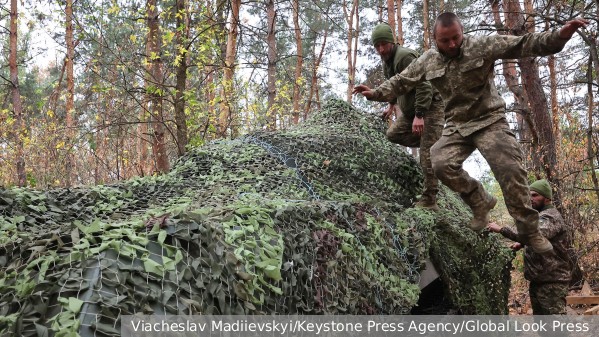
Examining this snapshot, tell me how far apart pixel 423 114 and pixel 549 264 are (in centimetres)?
207

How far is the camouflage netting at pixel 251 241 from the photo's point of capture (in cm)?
197

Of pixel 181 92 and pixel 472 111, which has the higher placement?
pixel 181 92

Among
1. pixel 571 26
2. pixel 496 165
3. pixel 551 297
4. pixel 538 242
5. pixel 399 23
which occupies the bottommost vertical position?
pixel 551 297

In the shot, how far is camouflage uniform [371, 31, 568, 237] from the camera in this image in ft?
14.5

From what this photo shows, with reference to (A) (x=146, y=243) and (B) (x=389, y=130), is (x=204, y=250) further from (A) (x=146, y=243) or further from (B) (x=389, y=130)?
(B) (x=389, y=130)

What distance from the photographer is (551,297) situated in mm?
5418

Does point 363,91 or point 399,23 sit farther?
point 399,23

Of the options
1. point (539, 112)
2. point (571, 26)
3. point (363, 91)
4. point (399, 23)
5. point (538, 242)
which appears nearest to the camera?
point (571, 26)

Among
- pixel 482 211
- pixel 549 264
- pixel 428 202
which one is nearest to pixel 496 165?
pixel 482 211

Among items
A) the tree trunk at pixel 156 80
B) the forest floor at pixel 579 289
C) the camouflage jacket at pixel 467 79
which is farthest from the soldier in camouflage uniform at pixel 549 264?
the tree trunk at pixel 156 80

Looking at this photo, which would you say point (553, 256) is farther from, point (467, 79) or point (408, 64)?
point (408, 64)

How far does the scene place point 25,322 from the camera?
181cm

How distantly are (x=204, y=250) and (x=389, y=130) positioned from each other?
4.15 metres

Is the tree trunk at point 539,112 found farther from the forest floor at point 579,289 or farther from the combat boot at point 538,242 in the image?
the combat boot at point 538,242
